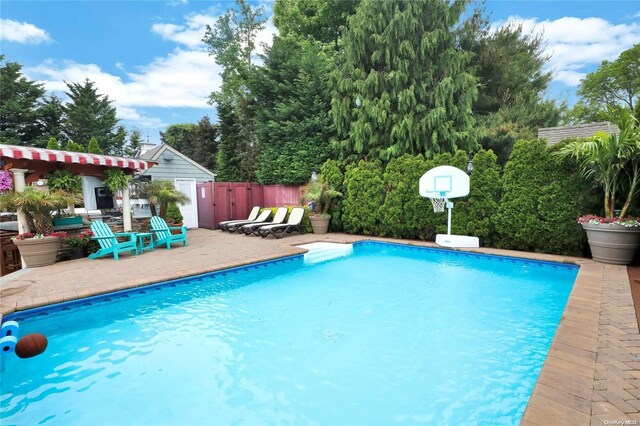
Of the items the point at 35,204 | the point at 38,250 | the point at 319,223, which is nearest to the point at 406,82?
the point at 319,223

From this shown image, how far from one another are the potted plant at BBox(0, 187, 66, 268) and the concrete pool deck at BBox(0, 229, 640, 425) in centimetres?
39

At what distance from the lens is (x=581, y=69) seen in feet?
74.8

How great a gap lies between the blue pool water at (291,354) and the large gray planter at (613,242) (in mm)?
1026

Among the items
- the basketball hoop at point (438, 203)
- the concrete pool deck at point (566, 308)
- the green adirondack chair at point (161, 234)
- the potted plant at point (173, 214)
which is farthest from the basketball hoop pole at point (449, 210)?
the potted plant at point (173, 214)

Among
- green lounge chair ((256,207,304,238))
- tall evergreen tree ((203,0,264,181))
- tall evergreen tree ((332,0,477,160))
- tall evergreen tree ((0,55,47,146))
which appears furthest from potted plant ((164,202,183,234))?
tall evergreen tree ((0,55,47,146))

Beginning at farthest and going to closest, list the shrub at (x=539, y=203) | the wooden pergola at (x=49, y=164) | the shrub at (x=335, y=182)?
the shrub at (x=335, y=182), the shrub at (x=539, y=203), the wooden pergola at (x=49, y=164)

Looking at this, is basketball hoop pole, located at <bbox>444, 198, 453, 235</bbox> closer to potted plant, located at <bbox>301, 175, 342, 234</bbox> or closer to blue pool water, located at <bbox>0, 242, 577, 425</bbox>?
blue pool water, located at <bbox>0, 242, 577, 425</bbox>

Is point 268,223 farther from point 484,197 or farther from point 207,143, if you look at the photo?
point 207,143

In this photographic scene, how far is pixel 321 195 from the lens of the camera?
12078 mm

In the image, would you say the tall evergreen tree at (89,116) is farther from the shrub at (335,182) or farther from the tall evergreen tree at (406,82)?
the tall evergreen tree at (406,82)

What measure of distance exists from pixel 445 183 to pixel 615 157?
3.60 metres

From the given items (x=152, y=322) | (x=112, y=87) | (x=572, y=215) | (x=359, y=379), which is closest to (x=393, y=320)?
(x=359, y=379)

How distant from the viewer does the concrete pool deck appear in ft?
6.97

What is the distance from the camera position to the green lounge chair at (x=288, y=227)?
1117 centimetres
